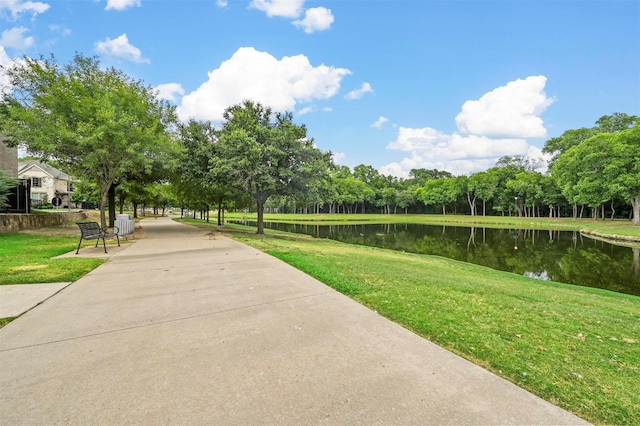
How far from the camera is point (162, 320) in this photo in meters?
3.97

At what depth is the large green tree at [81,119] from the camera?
479 inches

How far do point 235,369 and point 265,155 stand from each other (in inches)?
530

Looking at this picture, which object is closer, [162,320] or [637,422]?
[637,422]

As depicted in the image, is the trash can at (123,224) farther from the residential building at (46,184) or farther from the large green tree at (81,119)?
the residential building at (46,184)

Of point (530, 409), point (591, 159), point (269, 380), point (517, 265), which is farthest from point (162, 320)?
point (591, 159)

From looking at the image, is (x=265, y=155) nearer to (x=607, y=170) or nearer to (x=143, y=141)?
(x=143, y=141)

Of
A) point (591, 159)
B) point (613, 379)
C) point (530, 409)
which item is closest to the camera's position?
point (530, 409)

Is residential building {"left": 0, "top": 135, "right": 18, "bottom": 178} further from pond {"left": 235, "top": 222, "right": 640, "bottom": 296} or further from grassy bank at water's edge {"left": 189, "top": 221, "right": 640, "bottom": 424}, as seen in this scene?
pond {"left": 235, "top": 222, "right": 640, "bottom": 296}

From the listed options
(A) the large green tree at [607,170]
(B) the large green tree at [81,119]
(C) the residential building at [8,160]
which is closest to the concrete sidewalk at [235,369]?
(B) the large green tree at [81,119]

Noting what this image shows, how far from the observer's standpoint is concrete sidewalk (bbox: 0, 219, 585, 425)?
2217 millimetres

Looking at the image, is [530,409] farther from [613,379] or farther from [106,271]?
[106,271]

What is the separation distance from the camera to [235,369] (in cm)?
278

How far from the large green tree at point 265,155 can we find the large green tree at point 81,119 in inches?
124

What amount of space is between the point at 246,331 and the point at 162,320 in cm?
128
